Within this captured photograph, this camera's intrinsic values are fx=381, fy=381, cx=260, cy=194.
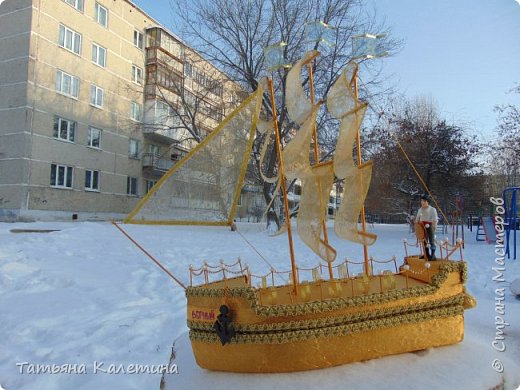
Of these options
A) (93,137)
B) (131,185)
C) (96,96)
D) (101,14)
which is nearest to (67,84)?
(96,96)

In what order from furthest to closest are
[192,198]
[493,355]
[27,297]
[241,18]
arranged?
[241,18], [27,297], [192,198], [493,355]

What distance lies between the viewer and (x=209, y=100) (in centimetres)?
1683

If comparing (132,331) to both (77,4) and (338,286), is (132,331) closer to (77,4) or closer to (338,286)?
(338,286)

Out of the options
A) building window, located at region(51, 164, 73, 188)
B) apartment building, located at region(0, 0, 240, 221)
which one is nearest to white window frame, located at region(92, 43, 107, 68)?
apartment building, located at region(0, 0, 240, 221)

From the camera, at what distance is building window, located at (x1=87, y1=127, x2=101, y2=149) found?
731 inches

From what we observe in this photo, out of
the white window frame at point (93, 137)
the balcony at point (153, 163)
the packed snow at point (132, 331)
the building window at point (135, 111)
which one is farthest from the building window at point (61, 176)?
the packed snow at point (132, 331)

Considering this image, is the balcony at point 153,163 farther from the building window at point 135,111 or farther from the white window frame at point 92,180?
the white window frame at point 92,180

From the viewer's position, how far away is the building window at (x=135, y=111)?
68.6ft

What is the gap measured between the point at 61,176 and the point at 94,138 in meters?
2.68

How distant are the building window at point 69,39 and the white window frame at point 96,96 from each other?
1.74m

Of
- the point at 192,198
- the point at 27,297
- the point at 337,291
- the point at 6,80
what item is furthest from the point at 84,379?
the point at 6,80

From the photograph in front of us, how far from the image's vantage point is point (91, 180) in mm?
18828

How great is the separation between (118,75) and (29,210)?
323 inches

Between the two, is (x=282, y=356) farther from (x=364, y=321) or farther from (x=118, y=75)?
(x=118, y=75)
